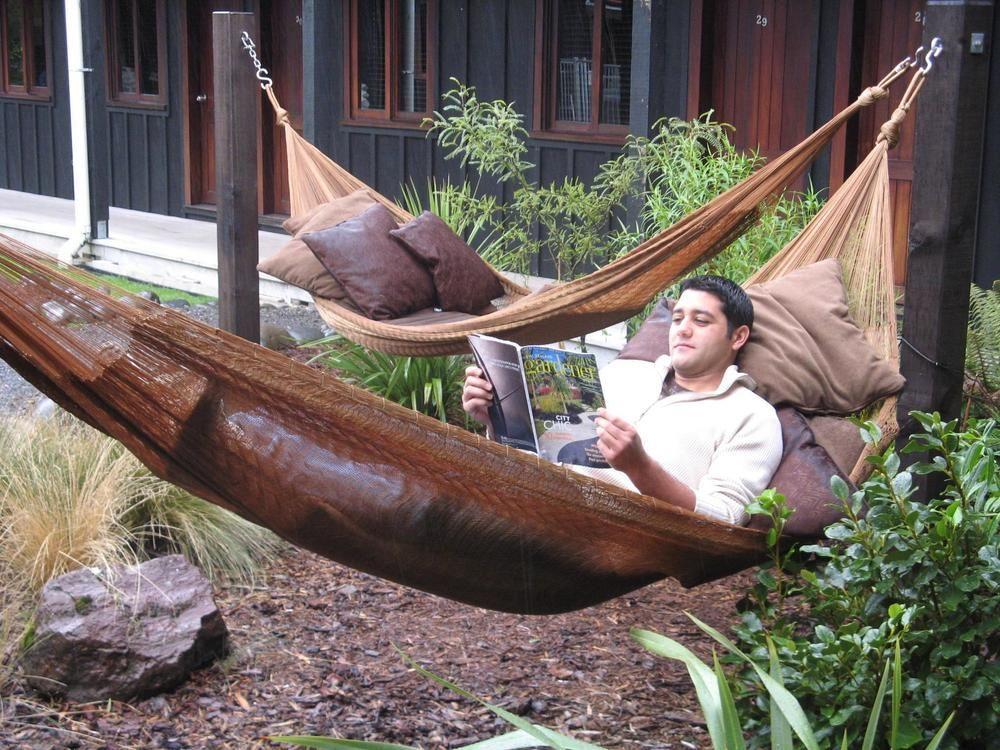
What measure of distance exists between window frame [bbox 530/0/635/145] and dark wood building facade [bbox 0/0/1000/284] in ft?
0.04

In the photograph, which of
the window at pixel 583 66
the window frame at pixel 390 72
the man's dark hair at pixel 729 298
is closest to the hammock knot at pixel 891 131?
the man's dark hair at pixel 729 298

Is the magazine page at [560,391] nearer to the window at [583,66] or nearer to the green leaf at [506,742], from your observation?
the green leaf at [506,742]

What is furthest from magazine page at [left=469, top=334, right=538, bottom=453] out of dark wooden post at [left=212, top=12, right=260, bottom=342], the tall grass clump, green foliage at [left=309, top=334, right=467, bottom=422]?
green foliage at [left=309, top=334, right=467, bottom=422]

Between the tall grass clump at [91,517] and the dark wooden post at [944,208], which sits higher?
the dark wooden post at [944,208]

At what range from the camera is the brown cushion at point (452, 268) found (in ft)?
16.6

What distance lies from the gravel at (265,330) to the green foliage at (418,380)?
2.35ft

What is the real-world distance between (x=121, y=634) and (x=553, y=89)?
5.42 m

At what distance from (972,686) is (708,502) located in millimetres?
728

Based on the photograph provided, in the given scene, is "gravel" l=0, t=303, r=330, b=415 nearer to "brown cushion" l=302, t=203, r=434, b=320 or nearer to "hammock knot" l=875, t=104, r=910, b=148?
"brown cushion" l=302, t=203, r=434, b=320

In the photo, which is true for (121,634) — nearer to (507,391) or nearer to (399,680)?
(399,680)

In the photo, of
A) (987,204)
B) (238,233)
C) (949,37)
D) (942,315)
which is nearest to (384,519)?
(942,315)

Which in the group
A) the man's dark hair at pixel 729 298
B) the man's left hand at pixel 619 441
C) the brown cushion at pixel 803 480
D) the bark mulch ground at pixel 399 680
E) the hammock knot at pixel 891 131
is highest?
the hammock knot at pixel 891 131

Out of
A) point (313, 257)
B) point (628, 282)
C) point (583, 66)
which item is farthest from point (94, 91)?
point (628, 282)

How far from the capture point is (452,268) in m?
5.05
